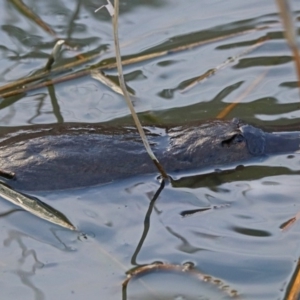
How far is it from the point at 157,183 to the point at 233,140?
413 mm

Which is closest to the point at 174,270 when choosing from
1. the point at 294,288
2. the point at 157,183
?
the point at 294,288

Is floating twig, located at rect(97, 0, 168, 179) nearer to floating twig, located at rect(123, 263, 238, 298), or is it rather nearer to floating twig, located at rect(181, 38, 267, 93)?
floating twig, located at rect(123, 263, 238, 298)

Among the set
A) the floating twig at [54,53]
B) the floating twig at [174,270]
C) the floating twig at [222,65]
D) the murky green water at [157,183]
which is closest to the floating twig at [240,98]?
the murky green water at [157,183]

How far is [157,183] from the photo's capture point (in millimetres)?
3432

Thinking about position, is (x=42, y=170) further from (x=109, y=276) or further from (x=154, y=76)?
(x=154, y=76)

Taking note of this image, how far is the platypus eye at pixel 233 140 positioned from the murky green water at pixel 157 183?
0.14m

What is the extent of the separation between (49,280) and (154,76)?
5.67 feet

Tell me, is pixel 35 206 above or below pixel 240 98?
below

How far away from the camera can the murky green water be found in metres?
2.88

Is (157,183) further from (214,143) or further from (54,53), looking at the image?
(54,53)

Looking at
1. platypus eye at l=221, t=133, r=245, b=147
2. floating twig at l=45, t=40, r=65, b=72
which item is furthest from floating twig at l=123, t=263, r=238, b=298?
floating twig at l=45, t=40, r=65, b=72

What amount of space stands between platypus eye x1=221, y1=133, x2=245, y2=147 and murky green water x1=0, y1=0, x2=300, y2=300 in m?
0.14

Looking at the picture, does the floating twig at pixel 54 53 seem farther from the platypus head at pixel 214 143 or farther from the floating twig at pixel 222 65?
the platypus head at pixel 214 143

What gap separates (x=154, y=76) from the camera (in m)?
4.28
